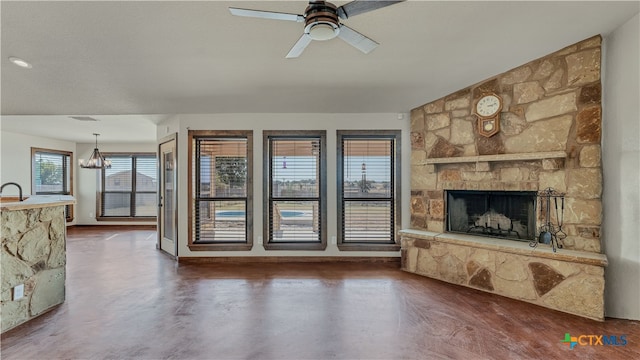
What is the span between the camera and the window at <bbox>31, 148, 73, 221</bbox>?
7262 mm

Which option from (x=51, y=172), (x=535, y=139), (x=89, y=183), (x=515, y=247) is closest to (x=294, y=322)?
(x=515, y=247)

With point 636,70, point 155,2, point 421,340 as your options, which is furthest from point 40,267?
point 636,70

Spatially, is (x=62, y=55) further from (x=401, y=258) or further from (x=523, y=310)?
(x=523, y=310)

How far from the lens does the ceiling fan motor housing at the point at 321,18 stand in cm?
183

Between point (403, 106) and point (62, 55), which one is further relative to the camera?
point (403, 106)

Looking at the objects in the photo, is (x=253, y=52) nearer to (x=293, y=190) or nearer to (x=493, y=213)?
(x=293, y=190)

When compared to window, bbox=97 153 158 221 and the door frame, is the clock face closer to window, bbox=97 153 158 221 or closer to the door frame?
the door frame

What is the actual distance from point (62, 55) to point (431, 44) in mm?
3838

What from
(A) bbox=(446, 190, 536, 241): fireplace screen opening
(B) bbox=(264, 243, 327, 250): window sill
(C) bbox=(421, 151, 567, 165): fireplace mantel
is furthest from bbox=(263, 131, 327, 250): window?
(A) bbox=(446, 190, 536, 241): fireplace screen opening

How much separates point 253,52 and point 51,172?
827 centimetres

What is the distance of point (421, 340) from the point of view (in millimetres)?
2387

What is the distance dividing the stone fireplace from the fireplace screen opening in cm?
1

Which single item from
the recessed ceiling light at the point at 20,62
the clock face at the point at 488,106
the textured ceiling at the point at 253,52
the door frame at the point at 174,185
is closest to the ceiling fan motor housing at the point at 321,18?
the textured ceiling at the point at 253,52

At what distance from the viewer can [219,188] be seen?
4.75 metres
